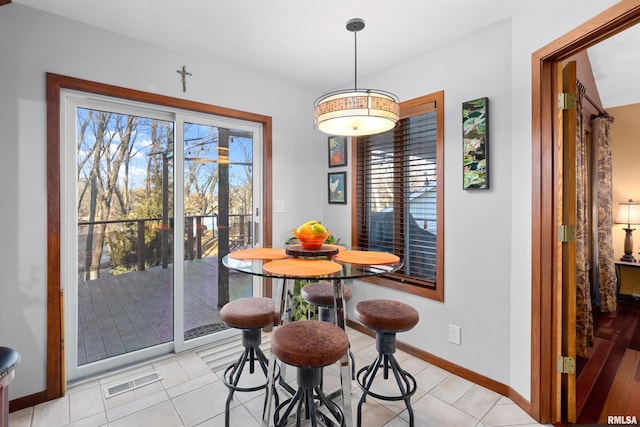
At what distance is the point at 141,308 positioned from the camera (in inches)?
105

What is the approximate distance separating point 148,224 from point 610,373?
3831 millimetres

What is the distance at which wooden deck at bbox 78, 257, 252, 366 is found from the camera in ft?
7.93

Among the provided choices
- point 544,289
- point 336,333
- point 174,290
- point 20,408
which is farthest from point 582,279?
point 20,408

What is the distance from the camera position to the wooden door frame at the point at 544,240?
5.98 ft

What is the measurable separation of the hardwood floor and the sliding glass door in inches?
109

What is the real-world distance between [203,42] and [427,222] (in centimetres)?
232

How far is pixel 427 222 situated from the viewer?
2.72m

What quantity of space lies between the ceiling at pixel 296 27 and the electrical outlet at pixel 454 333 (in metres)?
2.22

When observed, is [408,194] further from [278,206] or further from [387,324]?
[387,324]

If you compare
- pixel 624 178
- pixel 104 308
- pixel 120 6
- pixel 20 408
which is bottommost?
pixel 20 408

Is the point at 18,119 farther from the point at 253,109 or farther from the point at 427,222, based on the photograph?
the point at 427,222

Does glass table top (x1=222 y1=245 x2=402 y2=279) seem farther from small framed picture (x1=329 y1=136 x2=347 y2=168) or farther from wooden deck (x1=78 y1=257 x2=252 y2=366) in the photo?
small framed picture (x1=329 y1=136 x2=347 y2=168)

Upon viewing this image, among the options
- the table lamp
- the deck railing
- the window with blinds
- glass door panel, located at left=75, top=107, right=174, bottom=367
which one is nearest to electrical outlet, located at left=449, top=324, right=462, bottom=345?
the window with blinds

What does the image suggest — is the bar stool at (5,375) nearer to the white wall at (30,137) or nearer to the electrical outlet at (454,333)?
the white wall at (30,137)
